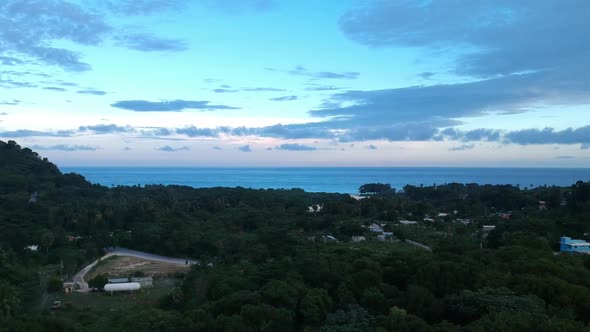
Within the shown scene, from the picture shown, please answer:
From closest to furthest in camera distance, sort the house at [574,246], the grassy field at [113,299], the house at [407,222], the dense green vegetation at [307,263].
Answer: the dense green vegetation at [307,263] < the grassy field at [113,299] < the house at [574,246] < the house at [407,222]

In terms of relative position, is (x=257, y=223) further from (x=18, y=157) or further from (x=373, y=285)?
(x=18, y=157)

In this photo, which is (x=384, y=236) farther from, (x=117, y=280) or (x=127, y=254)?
(x=127, y=254)

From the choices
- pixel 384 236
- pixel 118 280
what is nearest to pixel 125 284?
pixel 118 280

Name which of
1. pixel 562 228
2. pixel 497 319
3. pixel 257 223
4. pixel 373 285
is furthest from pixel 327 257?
pixel 257 223

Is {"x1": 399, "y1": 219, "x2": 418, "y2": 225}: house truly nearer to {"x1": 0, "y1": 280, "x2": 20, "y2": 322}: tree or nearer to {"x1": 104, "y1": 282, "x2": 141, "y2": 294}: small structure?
{"x1": 104, "y1": 282, "x2": 141, "y2": 294}: small structure

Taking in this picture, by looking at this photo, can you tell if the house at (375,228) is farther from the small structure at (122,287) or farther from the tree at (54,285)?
the tree at (54,285)

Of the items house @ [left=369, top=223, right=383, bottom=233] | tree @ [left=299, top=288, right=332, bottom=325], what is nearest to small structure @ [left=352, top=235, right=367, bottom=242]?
house @ [left=369, top=223, right=383, bottom=233]

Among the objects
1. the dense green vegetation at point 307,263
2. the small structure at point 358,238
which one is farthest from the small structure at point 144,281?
the small structure at point 358,238

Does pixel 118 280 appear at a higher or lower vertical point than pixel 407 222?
lower
